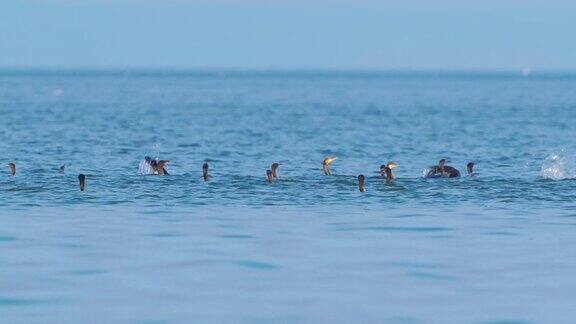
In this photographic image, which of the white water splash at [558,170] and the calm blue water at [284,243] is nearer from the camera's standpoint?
the calm blue water at [284,243]

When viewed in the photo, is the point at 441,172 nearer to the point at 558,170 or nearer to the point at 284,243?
the point at 558,170

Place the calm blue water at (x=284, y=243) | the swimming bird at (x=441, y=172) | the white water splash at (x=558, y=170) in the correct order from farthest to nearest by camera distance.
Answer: the white water splash at (x=558, y=170), the swimming bird at (x=441, y=172), the calm blue water at (x=284, y=243)

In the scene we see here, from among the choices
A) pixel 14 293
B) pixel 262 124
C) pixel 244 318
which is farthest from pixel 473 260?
pixel 262 124

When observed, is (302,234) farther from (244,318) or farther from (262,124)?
(262,124)

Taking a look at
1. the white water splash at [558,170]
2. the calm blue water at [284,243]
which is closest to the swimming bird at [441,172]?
the calm blue water at [284,243]

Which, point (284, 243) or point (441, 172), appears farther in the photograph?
point (441, 172)

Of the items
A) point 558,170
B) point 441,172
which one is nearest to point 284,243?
point 441,172

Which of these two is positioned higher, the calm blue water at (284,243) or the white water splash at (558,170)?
the calm blue water at (284,243)

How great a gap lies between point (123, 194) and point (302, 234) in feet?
22.5

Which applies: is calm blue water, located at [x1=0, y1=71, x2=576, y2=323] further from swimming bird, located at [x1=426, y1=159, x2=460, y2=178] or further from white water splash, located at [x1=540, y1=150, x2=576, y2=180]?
swimming bird, located at [x1=426, y1=159, x2=460, y2=178]

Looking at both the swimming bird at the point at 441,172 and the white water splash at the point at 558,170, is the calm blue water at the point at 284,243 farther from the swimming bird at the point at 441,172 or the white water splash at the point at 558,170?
the swimming bird at the point at 441,172

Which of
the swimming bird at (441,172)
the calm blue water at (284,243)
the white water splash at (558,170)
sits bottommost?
the white water splash at (558,170)

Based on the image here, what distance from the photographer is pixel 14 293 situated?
15055 mm

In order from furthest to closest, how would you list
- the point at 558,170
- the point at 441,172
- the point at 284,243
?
the point at 558,170 → the point at 441,172 → the point at 284,243
